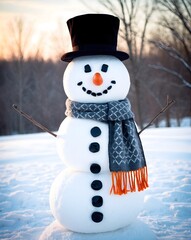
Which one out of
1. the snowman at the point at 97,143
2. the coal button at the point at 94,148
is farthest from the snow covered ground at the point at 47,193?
the coal button at the point at 94,148

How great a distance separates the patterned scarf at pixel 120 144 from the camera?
211cm

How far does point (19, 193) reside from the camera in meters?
3.76

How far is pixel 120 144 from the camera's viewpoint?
214cm

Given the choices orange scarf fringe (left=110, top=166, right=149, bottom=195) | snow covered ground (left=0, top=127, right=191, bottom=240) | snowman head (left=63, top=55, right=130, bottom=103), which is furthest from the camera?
snow covered ground (left=0, top=127, right=191, bottom=240)

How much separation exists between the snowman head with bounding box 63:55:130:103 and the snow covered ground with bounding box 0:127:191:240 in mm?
1255

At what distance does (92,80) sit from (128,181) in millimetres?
941

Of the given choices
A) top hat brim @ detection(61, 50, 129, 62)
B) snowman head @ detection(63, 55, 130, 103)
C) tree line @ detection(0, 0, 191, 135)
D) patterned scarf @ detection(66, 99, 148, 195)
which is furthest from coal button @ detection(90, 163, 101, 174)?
tree line @ detection(0, 0, 191, 135)

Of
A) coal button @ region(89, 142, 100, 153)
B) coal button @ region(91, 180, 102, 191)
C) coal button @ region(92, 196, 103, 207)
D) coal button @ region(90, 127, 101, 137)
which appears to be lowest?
coal button @ region(92, 196, 103, 207)

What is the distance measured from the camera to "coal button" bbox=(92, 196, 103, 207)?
6.93 ft

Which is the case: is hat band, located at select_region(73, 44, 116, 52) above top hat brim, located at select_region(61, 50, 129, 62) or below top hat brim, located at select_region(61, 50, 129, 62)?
above

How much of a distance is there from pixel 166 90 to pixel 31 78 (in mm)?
9767

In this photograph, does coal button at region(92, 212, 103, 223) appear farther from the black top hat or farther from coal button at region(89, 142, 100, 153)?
the black top hat

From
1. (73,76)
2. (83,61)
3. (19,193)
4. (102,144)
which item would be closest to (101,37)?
(83,61)

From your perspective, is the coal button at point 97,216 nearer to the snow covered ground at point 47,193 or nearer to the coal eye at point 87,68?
the snow covered ground at point 47,193
